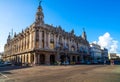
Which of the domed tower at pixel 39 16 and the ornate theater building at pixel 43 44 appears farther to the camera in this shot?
the domed tower at pixel 39 16

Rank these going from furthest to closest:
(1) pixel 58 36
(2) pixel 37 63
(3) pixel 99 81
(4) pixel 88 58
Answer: (4) pixel 88 58, (1) pixel 58 36, (2) pixel 37 63, (3) pixel 99 81

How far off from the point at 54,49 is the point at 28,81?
42780 mm

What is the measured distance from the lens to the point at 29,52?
51.6m

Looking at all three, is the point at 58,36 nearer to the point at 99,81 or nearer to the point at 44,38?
the point at 44,38

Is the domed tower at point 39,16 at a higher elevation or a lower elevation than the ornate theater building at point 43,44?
higher

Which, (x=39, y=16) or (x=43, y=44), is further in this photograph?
(x=39, y=16)

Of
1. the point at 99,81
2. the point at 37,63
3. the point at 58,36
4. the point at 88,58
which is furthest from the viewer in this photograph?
the point at 88,58

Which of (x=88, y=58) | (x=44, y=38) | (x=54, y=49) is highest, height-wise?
(x=44, y=38)

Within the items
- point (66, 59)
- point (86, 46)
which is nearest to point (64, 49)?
point (66, 59)

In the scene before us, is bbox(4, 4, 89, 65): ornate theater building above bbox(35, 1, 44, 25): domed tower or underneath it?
underneath

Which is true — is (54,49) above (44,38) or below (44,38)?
below

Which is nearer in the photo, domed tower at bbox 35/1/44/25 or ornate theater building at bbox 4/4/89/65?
ornate theater building at bbox 4/4/89/65

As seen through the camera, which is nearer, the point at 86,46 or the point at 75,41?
the point at 75,41

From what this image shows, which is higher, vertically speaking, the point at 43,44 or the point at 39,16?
the point at 39,16
